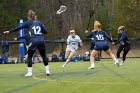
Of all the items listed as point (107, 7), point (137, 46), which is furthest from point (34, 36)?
point (107, 7)

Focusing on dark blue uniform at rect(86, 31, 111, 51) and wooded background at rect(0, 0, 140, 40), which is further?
wooded background at rect(0, 0, 140, 40)

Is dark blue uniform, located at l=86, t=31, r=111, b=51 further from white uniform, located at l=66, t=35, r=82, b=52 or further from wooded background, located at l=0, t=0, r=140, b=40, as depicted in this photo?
wooded background, located at l=0, t=0, r=140, b=40

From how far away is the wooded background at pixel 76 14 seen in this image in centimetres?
5700

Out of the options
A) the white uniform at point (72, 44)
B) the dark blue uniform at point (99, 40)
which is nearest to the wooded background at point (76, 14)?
the white uniform at point (72, 44)

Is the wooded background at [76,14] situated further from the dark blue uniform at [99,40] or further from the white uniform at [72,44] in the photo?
the dark blue uniform at [99,40]

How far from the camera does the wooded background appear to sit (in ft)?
187

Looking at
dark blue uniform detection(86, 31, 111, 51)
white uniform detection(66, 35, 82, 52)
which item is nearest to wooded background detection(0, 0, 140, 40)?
white uniform detection(66, 35, 82, 52)

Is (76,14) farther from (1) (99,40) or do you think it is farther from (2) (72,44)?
(1) (99,40)

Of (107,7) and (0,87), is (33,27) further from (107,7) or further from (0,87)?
(107,7)

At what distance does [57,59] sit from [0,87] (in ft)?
75.2

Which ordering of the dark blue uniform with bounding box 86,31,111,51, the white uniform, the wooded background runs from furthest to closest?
1. the wooded background
2. the white uniform
3. the dark blue uniform with bounding box 86,31,111,51

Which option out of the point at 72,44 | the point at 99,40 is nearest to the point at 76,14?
the point at 72,44

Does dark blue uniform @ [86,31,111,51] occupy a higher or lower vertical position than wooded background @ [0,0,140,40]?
lower

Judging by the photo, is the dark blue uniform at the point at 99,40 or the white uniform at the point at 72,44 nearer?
the dark blue uniform at the point at 99,40
